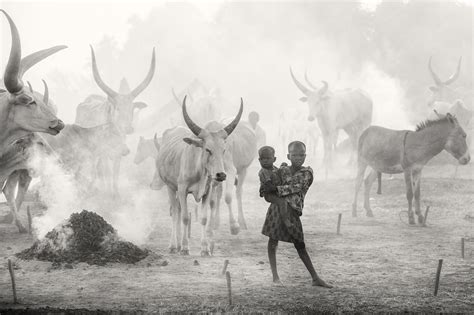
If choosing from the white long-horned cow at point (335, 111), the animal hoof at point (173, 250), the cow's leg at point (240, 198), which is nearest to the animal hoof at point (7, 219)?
the animal hoof at point (173, 250)

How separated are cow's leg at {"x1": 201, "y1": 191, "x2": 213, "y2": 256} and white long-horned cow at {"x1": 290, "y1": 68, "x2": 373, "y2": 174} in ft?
33.2

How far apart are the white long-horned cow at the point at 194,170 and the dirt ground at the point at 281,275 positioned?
1.18 feet

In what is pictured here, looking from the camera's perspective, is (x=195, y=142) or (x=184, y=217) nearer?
(x=195, y=142)

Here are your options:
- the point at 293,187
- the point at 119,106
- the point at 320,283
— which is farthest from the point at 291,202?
the point at 119,106

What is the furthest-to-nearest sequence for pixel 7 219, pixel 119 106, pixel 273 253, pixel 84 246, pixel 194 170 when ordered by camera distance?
1. pixel 119 106
2. pixel 7 219
3. pixel 194 170
4. pixel 84 246
5. pixel 273 253

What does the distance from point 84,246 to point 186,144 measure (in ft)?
7.48

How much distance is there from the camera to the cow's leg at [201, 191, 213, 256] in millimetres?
9477

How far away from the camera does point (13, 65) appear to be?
7250 mm

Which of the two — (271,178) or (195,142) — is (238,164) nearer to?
(195,142)

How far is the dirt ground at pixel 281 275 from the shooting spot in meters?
6.54

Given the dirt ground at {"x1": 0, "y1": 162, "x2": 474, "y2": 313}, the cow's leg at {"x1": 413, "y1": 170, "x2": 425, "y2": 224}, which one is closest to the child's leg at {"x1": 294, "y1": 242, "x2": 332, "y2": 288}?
the dirt ground at {"x1": 0, "y1": 162, "x2": 474, "y2": 313}

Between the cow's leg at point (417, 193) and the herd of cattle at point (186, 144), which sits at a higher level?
the herd of cattle at point (186, 144)

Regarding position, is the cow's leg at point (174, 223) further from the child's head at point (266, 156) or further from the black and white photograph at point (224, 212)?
the child's head at point (266, 156)

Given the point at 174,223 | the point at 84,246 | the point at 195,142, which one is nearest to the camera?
the point at 84,246
